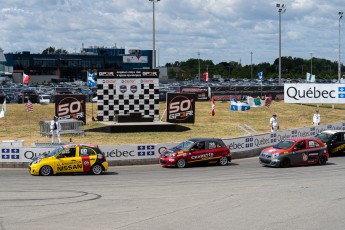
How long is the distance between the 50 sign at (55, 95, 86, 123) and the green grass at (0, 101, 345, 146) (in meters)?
1.03

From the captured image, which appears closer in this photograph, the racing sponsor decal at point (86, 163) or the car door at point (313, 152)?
the racing sponsor decal at point (86, 163)

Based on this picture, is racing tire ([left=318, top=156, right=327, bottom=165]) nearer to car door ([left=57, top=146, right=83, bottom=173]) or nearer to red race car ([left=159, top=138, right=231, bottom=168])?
red race car ([left=159, top=138, right=231, bottom=168])

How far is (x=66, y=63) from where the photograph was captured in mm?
145000

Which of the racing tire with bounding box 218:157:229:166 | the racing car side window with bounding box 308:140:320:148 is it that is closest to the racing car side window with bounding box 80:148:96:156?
the racing tire with bounding box 218:157:229:166

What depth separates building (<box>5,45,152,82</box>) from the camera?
13950 centimetres

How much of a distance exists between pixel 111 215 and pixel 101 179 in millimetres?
7922

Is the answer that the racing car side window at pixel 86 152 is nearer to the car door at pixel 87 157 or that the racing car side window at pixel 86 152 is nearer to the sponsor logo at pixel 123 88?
the car door at pixel 87 157

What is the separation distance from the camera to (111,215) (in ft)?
49.1

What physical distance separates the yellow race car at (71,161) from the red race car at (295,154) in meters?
7.54

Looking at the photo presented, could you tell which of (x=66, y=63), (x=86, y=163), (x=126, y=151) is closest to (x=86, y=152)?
(x=86, y=163)

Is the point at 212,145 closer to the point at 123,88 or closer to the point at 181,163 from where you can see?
the point at 181,163

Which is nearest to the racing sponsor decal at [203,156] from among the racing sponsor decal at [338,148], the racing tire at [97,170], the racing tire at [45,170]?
the racing tire at [97,170]

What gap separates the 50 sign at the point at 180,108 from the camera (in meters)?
42.8

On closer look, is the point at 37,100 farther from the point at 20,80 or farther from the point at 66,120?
the point at 20,80
